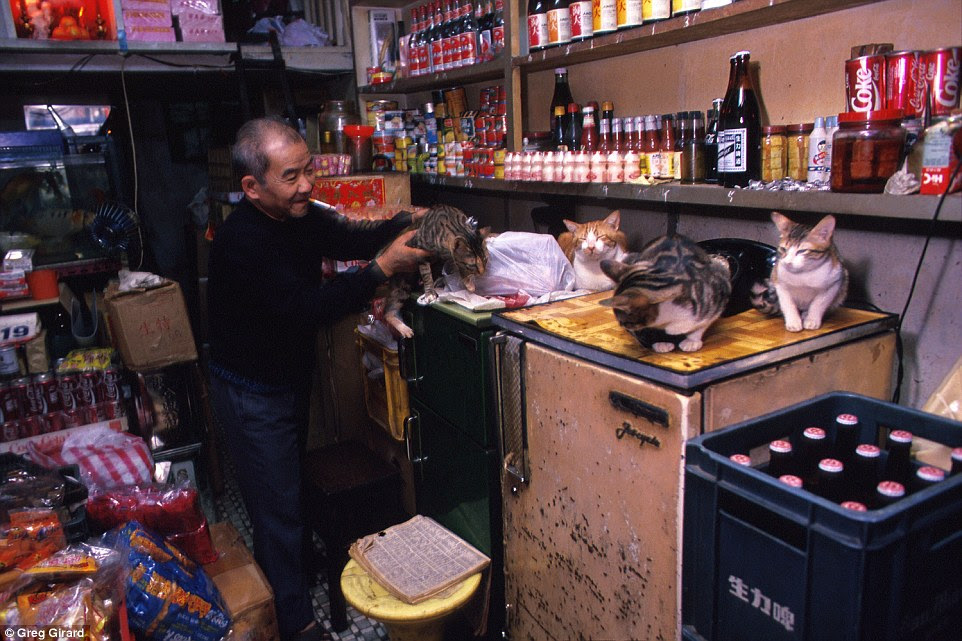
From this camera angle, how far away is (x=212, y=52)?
3430 mm

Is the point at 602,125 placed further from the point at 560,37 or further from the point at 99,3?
the point at 99,3

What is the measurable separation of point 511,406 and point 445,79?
183 centimetres

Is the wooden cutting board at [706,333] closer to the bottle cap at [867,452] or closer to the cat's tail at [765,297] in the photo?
the cat's tail at [765,297]

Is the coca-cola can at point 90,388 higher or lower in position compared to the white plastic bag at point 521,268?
lower

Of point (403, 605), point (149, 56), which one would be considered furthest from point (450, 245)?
point (149, 56)

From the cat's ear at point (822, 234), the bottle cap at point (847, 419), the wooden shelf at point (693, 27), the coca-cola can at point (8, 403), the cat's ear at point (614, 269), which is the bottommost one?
the coca-cola can at point (8, 403)

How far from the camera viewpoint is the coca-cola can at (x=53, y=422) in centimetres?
302

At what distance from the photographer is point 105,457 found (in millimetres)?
2857

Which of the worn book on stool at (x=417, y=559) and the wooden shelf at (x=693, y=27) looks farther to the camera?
the worn book on stool at (x=417, y=559)

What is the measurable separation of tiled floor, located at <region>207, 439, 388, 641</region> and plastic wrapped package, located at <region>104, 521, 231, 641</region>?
520mm

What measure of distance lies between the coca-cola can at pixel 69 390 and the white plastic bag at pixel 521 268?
2086mm

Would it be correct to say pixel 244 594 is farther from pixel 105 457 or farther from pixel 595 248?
pixel 595 248

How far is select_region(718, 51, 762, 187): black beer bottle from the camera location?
1.77 metres

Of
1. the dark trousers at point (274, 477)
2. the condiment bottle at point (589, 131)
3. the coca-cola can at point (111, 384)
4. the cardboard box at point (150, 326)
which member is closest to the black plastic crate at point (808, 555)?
the condiment bottle at point (589, 131)
